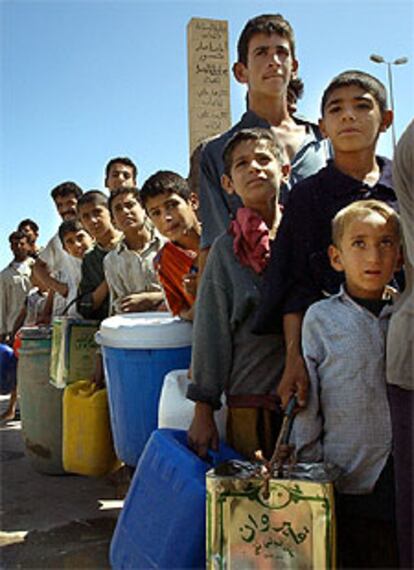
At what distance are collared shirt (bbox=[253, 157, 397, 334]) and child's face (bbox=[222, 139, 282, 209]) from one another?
0.20 m

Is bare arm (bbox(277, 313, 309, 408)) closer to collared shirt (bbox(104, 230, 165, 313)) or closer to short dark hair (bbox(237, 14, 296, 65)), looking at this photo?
short dark hair (bbox(237, 14, 296, 65))

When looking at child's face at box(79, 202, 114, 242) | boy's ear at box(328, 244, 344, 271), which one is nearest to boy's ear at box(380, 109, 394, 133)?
boy's ear at box(328, 244, 344, 271)

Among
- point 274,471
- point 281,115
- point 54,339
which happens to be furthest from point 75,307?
point 274,471

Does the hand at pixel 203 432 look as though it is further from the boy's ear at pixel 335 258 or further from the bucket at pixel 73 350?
the bucket at pixel 73 350

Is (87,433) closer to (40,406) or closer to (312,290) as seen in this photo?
(40,406)

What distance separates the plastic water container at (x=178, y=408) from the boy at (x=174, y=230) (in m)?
0.40

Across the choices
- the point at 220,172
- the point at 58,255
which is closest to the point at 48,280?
the point at 58,255

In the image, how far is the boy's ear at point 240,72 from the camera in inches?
90.4

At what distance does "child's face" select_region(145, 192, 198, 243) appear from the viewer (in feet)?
8.55

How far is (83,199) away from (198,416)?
6.76ft

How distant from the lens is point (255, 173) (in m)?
1.88

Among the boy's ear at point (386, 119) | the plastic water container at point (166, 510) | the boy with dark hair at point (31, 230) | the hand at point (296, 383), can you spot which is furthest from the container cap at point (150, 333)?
the boy with dark hair at point (31, 230)

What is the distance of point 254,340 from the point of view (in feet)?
5.92

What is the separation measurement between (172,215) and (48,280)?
1.54m
